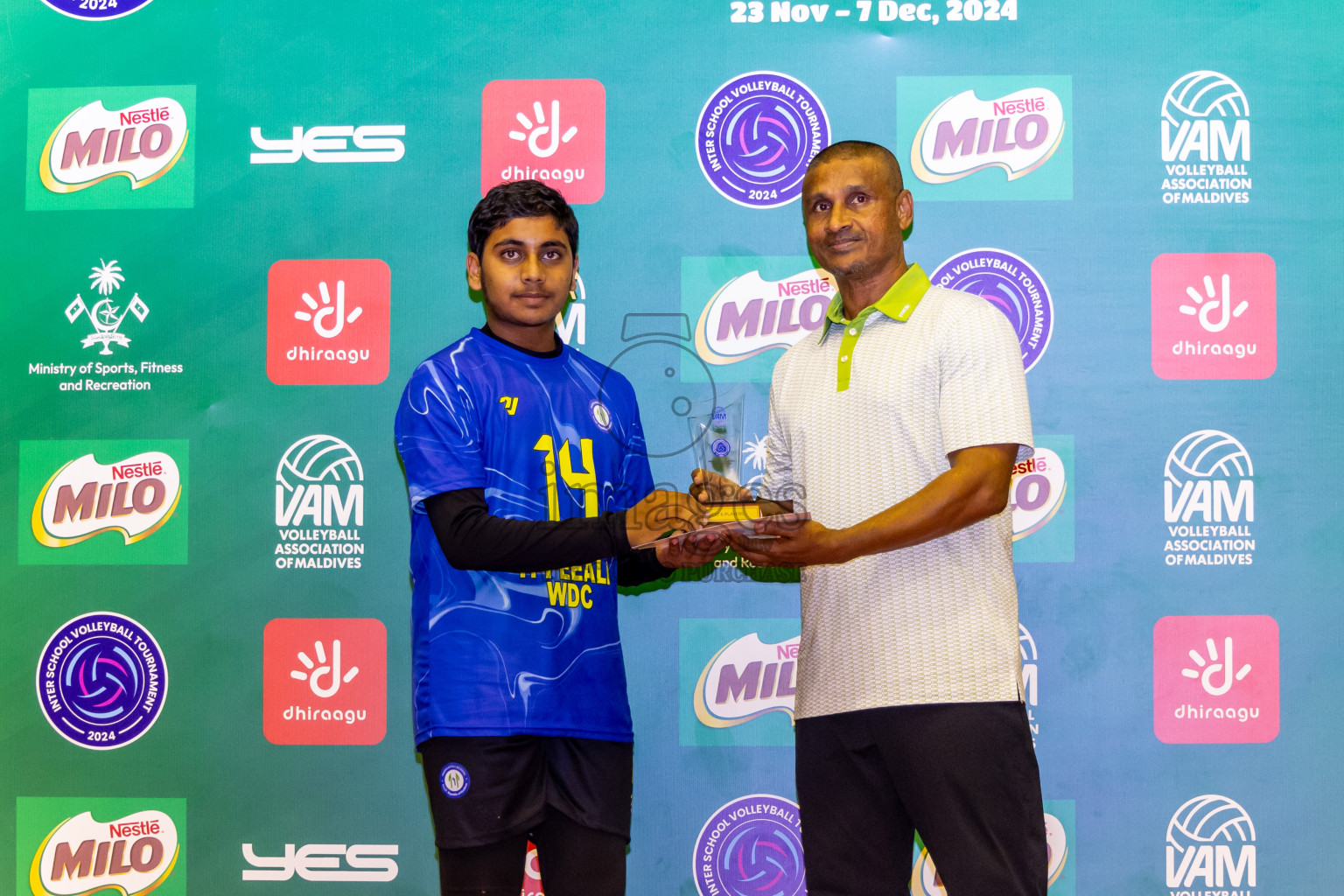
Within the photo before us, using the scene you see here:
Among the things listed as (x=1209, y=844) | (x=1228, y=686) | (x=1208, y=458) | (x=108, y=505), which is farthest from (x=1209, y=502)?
(x=108, y=505)

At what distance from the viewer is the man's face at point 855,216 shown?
2.02 metres

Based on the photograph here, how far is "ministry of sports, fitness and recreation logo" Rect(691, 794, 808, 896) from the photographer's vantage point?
2.77 meters

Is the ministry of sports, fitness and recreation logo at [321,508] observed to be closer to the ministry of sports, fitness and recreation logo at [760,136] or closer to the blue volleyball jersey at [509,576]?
the blue volleyball jersey at [509,576]

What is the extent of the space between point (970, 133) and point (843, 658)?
160 centimetres

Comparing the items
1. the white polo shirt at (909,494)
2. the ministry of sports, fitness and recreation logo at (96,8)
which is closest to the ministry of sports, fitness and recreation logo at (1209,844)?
the white polo shirt at (909,494)

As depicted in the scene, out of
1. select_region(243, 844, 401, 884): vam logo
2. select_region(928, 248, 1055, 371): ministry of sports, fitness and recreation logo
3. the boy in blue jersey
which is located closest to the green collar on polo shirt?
the boy in blue jersey

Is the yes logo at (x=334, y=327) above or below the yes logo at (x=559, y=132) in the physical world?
below

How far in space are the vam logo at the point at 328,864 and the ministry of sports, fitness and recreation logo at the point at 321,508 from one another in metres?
0.79

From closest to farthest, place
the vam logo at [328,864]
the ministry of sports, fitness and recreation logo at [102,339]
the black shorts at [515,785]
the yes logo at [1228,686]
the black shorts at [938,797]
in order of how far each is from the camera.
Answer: the black shorts at [938,797]
the black shorts at [515,785]
the yes logo at [1228,686]
the vam logo at [328,864]
the ministry of sports, fitness and recreation logo at [102,339]

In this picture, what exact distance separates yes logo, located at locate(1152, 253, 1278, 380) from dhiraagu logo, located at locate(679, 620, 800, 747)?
130 cm

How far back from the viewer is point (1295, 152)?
2.76m

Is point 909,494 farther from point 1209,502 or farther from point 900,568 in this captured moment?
point 1209,502

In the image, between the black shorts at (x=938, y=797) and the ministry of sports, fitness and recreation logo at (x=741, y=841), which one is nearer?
the black shorts at (x=938, y=797)

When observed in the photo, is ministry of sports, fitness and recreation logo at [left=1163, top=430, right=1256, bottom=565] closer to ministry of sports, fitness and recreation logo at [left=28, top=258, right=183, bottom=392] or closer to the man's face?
the man's face
